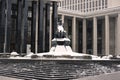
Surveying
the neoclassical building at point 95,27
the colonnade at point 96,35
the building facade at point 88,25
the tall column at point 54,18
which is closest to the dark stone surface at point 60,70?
the tall column at point 54,18

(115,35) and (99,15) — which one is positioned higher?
(99,15)

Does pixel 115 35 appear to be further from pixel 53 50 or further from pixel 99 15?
pixel 53 50

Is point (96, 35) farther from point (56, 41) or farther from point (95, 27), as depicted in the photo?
point (56, 41)

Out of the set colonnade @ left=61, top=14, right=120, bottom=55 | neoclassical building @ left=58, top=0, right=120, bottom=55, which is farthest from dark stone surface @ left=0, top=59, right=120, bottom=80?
neoclassical building @ left=58, top=0, right=120, bottom=55

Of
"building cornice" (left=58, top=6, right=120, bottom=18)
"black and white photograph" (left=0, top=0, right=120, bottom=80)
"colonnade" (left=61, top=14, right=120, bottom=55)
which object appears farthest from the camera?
"colonnade" (left=61, top=14, right=120, bottom=55)

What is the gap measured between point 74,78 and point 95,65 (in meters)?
6.28

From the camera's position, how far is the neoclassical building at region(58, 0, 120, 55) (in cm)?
8331

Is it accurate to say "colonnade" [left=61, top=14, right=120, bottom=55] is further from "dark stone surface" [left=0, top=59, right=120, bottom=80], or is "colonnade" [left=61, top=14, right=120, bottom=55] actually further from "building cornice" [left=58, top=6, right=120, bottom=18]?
"dark stone surface" [left=0, top=59, right=120, bottom=80]

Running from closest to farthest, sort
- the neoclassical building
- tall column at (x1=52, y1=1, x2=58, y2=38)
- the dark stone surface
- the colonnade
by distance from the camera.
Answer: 1. the dark stone surface
2. tall column at (x1=52, y1=1, x2=58, y2=38)
3. the colonnade
4. the neoclassical building

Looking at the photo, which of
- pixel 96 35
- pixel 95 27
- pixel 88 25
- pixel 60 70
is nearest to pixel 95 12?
pixel 95 27

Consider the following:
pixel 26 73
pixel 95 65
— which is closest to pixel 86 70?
pixel 95 65

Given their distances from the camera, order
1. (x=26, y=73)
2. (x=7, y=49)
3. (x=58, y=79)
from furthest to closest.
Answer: (x=7, y=49)
(x=26, y=73)
(x=58, y=79)

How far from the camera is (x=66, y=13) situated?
86.2 meters

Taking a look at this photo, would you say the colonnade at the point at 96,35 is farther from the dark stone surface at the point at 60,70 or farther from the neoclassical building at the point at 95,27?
the dark stone surface at the point at 60,70
